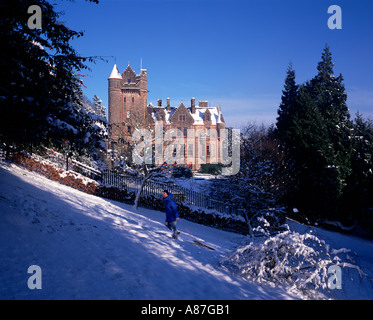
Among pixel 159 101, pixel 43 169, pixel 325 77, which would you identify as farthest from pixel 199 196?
pixel 159 101

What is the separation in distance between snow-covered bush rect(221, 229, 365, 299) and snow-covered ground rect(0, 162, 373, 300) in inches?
12.2

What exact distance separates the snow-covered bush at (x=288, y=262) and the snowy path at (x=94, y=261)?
0.37 meters

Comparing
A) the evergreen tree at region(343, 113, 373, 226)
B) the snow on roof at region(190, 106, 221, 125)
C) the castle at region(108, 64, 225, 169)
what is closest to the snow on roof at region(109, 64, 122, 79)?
the castle at region(108, 64, 225, 169)

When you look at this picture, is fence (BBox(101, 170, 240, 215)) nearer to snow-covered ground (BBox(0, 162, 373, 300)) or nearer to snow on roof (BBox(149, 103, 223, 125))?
snow-covered ground (BBox(0, 162, 373, 300))

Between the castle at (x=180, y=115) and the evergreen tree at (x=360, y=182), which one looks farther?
the castle at (x=180, y=115)

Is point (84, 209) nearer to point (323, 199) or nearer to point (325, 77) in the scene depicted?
point (323, 199)

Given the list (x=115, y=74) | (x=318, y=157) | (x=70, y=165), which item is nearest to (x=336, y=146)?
(x=318, y=157)

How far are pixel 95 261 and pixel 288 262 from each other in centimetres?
438

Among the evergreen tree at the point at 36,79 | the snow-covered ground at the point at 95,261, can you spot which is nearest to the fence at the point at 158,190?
the snow-covered ground at the point at 95,261

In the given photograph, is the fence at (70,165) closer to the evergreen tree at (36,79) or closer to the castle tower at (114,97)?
the evergreen tree at (36,79)

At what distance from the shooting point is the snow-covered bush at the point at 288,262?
6004 mm

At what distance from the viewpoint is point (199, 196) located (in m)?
18.1

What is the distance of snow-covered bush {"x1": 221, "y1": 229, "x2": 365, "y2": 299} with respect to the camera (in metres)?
6.00

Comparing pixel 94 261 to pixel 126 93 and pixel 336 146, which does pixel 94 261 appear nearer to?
pixel 336 146
